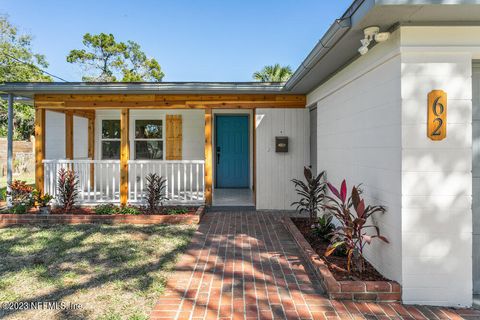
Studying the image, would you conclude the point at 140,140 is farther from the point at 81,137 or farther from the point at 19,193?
the point at 19,193

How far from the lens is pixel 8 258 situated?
3.66 meters

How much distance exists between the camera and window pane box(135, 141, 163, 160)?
848cm

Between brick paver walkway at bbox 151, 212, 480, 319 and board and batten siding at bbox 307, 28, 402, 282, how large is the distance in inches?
22.3

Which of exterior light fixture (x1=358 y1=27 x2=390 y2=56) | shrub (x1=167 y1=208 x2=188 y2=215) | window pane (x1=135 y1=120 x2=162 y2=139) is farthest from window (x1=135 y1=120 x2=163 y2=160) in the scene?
exterior light fixture (x1=358 y1=27 x2=390 y2=56)

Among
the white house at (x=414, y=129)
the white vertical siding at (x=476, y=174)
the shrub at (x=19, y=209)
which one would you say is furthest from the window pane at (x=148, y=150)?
the white vertical siding at (x=476, y=174)

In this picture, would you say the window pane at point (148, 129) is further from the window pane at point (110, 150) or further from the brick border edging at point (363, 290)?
the brick border edging at point (363, 290)

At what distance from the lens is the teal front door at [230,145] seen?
893 centimetres

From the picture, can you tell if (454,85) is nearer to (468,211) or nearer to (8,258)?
(468,211)

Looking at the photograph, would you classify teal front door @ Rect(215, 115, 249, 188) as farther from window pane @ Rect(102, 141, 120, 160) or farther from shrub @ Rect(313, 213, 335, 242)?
shrub @ Rect(313, 213, 335, 242)

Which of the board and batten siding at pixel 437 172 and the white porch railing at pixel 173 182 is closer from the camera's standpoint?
the board and batten siding at pixel 437 172

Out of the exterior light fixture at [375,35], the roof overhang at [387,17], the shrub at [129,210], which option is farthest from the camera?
the shrub at [129,210]

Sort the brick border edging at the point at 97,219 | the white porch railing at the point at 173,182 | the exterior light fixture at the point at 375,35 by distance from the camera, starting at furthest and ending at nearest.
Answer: the white porch railing at the point at 173,182
the brick border edging at the point at 97,219
the exterior light fixture at the point at 375,35

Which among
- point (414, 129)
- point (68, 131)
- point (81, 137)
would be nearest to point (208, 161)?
point (68, 131)

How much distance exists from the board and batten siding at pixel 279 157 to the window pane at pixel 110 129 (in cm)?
462
